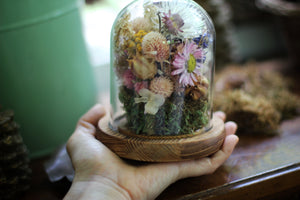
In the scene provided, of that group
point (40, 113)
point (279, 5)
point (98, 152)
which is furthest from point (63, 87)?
point (279, 5)

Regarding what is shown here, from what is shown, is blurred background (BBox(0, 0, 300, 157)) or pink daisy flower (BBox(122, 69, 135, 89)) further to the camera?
blurred background (BBox(0, 0, 300, 157))

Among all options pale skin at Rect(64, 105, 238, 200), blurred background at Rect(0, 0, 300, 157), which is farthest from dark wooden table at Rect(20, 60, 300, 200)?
blurred background at Rect(0, 0, 300, 157)

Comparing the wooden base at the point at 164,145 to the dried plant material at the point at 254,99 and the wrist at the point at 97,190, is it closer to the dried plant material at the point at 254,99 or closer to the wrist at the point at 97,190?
the wrist at the point at 97,190

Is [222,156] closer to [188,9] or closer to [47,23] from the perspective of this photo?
[188,9]

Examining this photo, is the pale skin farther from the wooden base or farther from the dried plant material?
the dried plant material

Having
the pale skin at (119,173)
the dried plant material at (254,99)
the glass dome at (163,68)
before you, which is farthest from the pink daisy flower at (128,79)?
the dried plant material at (254,99)
